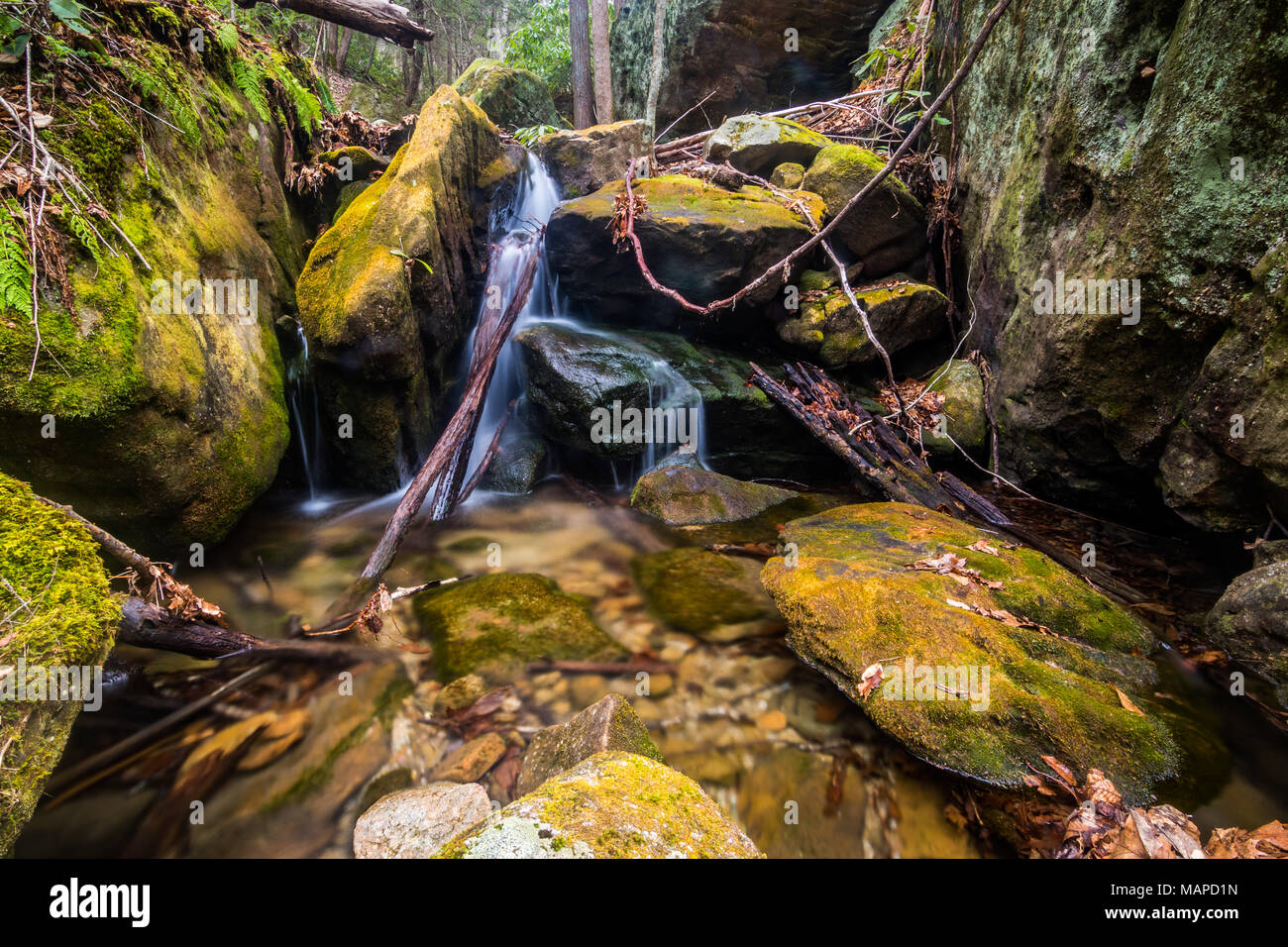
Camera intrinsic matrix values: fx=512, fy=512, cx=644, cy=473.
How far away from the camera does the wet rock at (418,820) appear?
7.33ft

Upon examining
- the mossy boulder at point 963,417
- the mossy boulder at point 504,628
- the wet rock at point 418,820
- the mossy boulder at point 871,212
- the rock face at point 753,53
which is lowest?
the wet rock at point 418,820

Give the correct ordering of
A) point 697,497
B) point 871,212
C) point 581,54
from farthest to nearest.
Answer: point 581,54 < point 871,212 < point 697,497

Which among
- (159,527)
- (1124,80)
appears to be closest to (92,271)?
(159,527)

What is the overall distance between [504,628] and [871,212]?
739 cm

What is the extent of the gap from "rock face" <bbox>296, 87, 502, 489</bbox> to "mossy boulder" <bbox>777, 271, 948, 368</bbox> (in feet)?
15.3

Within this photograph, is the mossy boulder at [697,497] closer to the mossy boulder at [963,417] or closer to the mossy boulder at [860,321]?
the mossy boulder at [963,417]

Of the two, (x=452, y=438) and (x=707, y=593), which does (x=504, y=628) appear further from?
(x=452, y=438)

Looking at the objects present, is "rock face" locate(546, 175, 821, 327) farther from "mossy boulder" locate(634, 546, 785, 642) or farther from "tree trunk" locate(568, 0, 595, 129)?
"tree trunk" locate(568, 0, 595, 129)

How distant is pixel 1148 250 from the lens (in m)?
3.82

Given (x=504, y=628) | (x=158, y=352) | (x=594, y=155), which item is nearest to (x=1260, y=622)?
(x=504, y=628)

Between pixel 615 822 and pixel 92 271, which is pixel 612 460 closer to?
pixel 92 271

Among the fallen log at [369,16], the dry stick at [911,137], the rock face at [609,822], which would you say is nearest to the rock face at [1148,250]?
the dry stick at [911,137]

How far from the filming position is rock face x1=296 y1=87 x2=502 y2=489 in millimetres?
4832

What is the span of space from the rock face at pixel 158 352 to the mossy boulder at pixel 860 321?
20.6 ft
